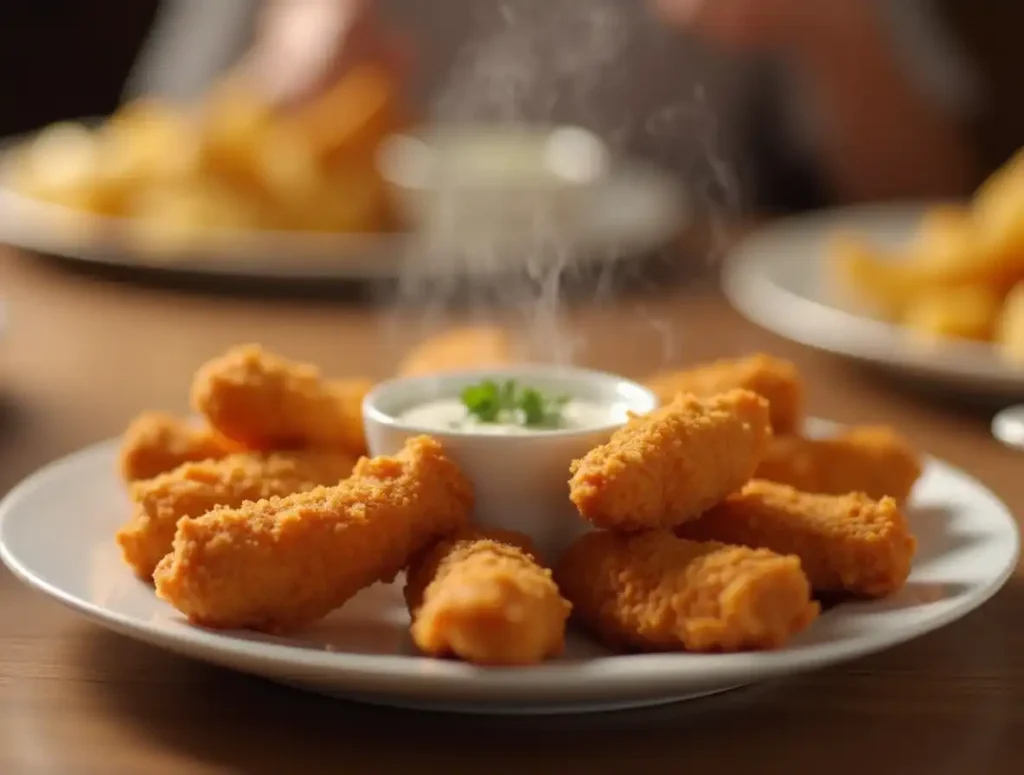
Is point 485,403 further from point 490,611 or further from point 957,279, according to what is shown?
point 957,279

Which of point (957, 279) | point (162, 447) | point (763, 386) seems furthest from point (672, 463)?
point (957, 279)

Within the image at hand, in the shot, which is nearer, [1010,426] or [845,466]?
[845,466]

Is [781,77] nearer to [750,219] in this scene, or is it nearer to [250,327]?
[750,219]

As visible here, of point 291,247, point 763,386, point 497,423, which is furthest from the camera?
point 291,247

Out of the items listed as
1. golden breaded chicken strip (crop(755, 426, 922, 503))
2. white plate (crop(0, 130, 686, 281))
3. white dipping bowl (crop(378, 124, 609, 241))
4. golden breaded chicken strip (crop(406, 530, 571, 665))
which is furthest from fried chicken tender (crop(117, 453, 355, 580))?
white dipping bowl (crop(378, 124, 609, 241))

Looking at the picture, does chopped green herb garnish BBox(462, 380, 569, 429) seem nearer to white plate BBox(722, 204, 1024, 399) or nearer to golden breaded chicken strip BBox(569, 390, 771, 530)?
golden breaded chicken strip BBox(569, 390, 771, 530)

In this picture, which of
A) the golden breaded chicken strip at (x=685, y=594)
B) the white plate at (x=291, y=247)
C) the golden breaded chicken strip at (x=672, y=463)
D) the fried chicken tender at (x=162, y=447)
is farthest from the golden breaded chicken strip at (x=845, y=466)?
the white plate at (x=291, y=247)

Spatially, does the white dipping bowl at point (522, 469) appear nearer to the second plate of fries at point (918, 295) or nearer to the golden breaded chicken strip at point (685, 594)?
the golden breaded chicken strip at point (685, 594)
